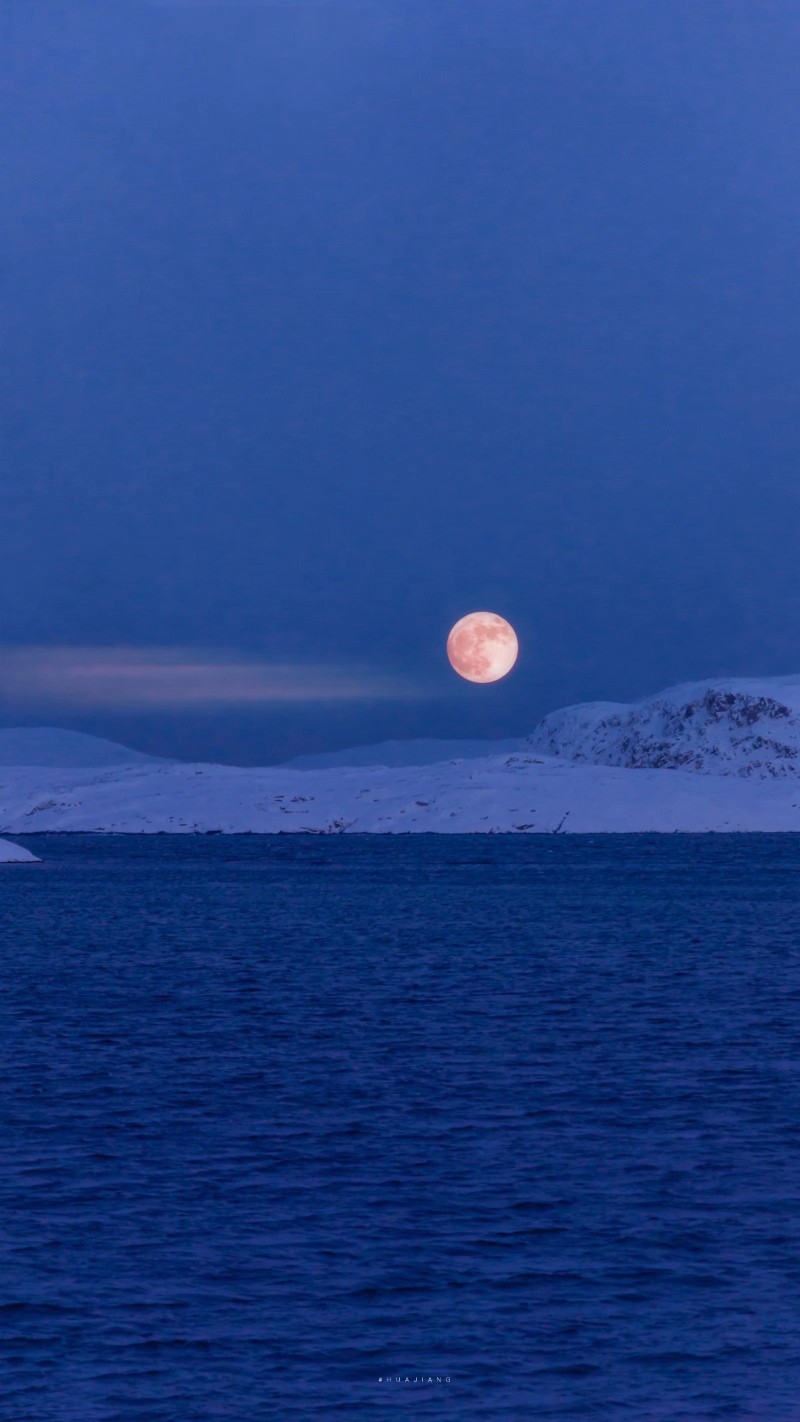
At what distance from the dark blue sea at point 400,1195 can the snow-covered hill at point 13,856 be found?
108982 mm

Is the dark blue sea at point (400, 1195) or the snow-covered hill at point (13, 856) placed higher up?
the snow-covered hill at point (13, 856)

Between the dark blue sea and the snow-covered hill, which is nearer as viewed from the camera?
the dark blue sea

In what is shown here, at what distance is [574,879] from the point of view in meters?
122

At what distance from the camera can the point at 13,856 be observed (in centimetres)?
16225

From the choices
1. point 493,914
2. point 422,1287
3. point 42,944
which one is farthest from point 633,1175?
point 493,914

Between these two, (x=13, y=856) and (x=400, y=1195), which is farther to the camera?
→ (x=13, y=856)

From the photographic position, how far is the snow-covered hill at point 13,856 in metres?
161

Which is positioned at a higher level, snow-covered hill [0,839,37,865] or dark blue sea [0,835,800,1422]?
snow-covered hill [0,839,37,865]

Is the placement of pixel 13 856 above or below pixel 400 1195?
above

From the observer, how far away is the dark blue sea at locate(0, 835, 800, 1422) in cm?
1545

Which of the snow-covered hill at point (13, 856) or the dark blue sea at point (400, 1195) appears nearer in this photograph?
the dark blue sea at point (400, 1195)

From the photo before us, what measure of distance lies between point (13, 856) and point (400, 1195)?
14632 cm

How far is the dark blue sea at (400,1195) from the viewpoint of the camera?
1545cm

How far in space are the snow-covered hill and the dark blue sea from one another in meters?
109
